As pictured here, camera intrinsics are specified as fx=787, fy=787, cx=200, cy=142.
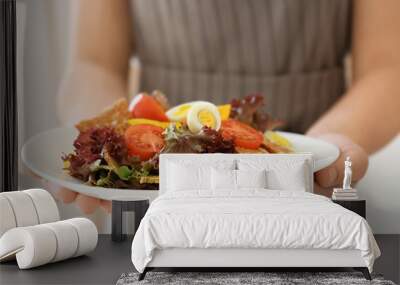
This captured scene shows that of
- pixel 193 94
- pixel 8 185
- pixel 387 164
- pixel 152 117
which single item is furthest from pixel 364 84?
pixel 8 185

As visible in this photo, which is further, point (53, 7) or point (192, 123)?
point (53, 7)

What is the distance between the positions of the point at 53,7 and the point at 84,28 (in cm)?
26

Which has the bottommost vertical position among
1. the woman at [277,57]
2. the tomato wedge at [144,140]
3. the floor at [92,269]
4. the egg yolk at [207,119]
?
the floor at [92,269]

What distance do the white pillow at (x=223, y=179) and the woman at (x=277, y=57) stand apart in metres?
1.05

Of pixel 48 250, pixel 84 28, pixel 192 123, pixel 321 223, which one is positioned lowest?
pixel 48 250

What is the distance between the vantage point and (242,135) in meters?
4.84

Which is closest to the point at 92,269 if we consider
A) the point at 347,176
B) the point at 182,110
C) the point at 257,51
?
the point at 182,110

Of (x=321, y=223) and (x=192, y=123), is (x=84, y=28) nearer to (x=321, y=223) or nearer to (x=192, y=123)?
(x=192, y=123)

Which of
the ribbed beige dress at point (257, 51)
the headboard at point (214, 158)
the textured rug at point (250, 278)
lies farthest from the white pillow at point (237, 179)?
the ribbed beige dress at point (257, 51)

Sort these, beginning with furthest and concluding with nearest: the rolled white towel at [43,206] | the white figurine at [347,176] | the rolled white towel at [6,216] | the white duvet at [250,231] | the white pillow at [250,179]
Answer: the white figurine at [347,176] → the white pillow at [250,179] → the rolled white towel at [43,206] → the rolled white towel at [6,216] → the white duvet at [250,231]

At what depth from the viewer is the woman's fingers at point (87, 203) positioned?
5.00 meters

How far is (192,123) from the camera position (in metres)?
4.87

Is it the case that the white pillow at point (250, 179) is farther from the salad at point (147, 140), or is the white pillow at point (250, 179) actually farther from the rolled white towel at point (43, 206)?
the rolled white towel at point (43, 206)

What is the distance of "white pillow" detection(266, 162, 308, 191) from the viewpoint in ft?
15.0
